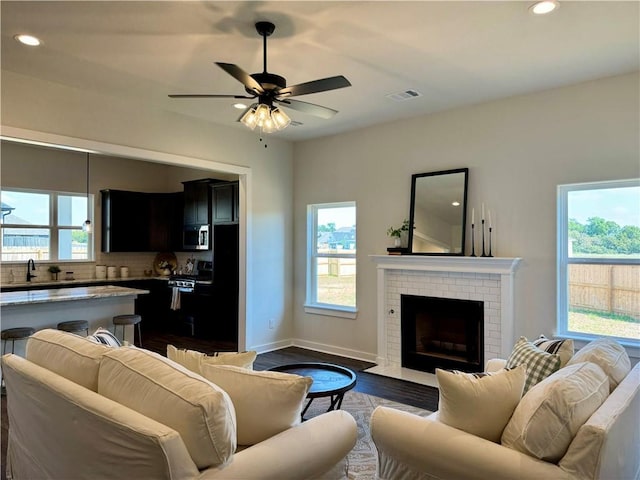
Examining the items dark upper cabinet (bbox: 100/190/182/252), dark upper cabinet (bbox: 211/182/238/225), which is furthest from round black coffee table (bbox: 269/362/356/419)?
dark upper cabinet (bbox: 100/190/182/252)

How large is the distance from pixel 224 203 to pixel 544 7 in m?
5.19

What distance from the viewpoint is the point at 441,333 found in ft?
17.2

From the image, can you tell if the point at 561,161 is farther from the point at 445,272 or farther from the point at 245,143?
the point at 245,143

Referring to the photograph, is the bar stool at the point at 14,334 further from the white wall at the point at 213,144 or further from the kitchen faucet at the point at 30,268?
the kitchen faucet at the point at 30,268

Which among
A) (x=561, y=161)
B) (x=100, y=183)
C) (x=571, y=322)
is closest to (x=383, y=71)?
(x=561, y=161)

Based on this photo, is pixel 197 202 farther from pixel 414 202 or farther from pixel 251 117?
pixel 251 117

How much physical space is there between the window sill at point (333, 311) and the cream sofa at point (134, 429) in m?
3.79

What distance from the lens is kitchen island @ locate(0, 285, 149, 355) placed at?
14.6 feet

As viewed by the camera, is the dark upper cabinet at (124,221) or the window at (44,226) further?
the dark upper cabinet at (124,221)

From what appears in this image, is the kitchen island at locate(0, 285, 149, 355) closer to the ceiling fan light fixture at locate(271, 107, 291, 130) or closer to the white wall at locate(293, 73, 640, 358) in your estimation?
the white wall at locate(293, 73, 640, 358)

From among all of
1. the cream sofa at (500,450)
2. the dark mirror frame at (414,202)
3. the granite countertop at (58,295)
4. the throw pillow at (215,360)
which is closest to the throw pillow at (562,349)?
the cream sofa at (500,450)

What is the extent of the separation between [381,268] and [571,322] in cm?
209

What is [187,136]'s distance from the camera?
5.26 meters

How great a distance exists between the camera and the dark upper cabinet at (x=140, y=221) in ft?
26.0
